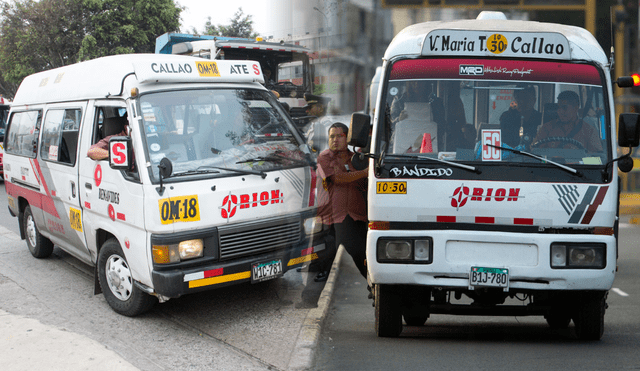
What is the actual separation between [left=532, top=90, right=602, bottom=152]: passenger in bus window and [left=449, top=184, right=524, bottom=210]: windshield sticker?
43 centimetres

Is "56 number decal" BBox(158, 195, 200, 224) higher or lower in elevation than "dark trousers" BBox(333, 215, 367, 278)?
higher

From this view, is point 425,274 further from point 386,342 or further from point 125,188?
point 125,188

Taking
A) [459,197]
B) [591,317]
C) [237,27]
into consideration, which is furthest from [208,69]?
[237,27]

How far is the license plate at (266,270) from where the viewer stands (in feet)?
17.3

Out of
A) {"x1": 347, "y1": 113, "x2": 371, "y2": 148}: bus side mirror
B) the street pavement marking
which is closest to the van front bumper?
{"x1": 347, "y1": 113, "x2": 371, "y2": 148}: bus side mirror

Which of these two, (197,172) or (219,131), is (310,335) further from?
(219,131)

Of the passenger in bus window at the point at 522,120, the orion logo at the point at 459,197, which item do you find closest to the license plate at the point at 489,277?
the orion logo at the point at 459,197

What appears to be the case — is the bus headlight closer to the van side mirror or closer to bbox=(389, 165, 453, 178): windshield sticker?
the van side mirror

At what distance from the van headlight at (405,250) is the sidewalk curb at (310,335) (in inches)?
35.2

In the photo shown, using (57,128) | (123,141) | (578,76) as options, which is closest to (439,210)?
(578,76)

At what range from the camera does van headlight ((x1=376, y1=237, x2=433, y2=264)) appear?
14.4ft

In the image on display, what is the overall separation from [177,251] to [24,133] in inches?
155

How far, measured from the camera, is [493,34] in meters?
4.57

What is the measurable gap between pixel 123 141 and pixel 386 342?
2.67 m
